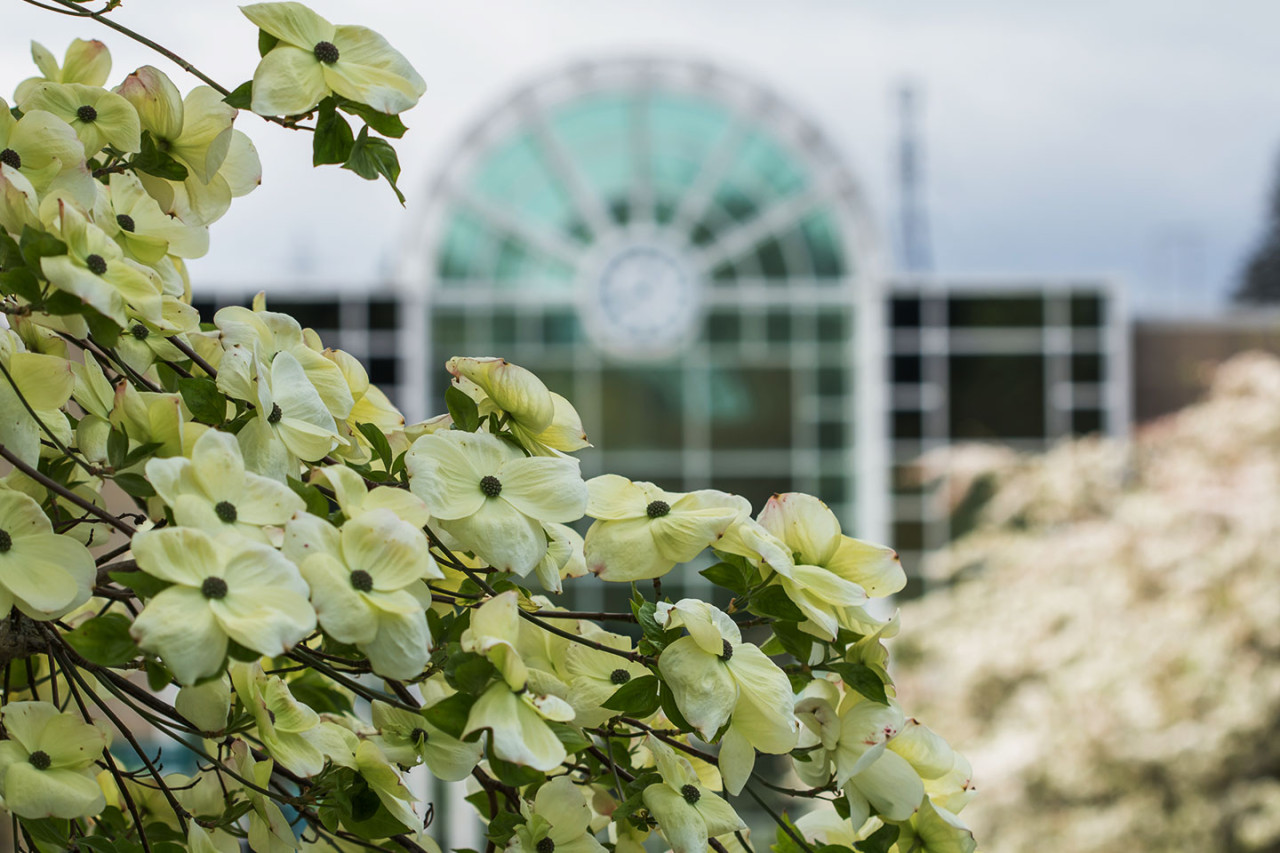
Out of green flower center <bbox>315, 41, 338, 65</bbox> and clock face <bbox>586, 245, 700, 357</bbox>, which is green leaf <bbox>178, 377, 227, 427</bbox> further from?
clock face <bbox>586, 245, 700, 357</bbox>

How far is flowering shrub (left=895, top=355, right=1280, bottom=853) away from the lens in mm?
6551

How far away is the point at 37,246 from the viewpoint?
544mm

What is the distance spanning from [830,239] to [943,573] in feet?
7.42

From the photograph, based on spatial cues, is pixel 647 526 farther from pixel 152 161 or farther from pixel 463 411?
pixel 152 161

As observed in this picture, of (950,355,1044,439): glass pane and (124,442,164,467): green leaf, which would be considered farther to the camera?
(950,355,1044,439): glass pane

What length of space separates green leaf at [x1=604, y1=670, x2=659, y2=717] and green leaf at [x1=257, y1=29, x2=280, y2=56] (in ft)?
1.12

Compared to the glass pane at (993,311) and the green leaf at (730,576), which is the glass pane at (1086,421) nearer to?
the glass pane at (993,311)

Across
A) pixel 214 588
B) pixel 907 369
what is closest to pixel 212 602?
pixel 214 588

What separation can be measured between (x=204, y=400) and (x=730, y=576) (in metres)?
0.26

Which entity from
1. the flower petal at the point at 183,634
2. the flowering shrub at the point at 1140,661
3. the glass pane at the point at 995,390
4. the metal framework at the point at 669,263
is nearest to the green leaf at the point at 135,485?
the flower petal at the point at 183,634

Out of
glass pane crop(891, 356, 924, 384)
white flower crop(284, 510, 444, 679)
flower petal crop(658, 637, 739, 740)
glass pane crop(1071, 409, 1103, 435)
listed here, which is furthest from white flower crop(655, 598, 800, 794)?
glass pane crop(1071, 409, 1103, 435)

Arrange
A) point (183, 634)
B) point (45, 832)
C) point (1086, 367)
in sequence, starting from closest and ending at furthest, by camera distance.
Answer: point (183, 634), point (45, 832), point (1086, 367)

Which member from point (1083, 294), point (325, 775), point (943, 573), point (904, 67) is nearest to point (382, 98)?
point (325, 775)

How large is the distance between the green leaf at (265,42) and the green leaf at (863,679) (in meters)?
0.40
